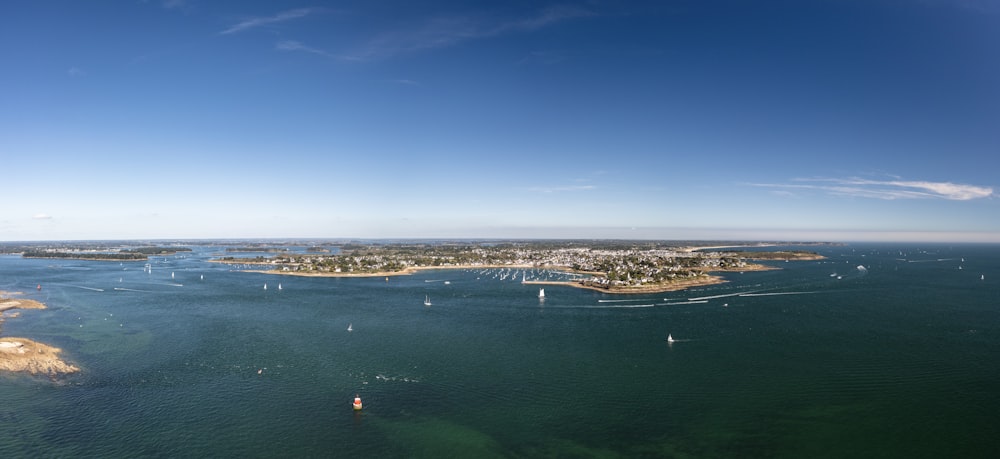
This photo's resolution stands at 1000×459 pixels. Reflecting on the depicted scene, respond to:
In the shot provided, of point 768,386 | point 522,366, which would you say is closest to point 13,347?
point 522,366

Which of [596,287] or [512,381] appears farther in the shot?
[596,287]

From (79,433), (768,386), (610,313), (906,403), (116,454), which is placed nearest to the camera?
(116,454)

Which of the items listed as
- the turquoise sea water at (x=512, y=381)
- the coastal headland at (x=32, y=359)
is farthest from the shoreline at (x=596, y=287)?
the coastal headland at (x=32, y=359)

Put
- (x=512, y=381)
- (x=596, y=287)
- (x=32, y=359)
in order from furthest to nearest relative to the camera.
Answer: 1. (x=596, y=287)
2. (x=32, y=359)
3. (x=512, y=381)

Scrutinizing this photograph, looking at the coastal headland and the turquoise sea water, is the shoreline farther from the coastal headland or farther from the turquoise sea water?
the coastal headland

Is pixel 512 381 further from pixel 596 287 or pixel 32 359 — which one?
pixel 596 287

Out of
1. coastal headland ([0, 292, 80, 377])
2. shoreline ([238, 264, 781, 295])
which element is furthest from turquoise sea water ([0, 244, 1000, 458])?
shoreline ([238, 264, 781, 295])

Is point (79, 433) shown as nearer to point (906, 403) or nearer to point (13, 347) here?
point (13, 347)

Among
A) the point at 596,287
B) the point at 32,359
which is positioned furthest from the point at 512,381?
the point at 596,287

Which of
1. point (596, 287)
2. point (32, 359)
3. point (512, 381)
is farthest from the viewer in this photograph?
point (596, 287)

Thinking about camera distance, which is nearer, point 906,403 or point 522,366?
point 906,403
